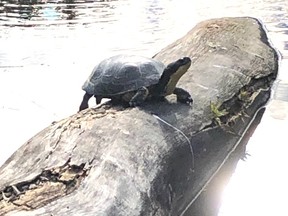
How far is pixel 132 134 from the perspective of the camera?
3.41 meters

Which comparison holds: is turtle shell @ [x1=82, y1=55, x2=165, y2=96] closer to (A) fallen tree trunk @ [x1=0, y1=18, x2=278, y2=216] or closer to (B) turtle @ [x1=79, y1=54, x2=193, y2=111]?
(B) turtle @ [x1=79, y1=54, x2=193, y2=111]

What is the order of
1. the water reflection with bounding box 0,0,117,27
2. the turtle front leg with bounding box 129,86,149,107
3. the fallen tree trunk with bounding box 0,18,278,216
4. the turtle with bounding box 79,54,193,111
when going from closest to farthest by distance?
1. the fallen tree trunk with bounding box 0,18,278,216
2. the turtle front leg with bounding box 129,86,149,107
3. the turtle with bounding box 79,54,193,111
4. the water reflection with bounding box 0,0,117,27

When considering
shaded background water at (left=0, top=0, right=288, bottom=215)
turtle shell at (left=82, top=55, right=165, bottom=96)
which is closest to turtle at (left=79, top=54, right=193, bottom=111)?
turtle shell at (left=82, top=55, right=165, bottom=96)

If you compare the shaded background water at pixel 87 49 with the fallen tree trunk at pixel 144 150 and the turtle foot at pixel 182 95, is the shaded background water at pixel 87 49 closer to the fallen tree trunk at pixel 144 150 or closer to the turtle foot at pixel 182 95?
the fallen tree trunk at pixel 144 150

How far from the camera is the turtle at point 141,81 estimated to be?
157 inches

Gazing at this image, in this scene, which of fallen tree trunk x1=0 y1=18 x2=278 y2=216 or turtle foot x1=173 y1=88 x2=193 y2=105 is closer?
fallen tree trunk x1=0 y1=18 x2=278 y2=216

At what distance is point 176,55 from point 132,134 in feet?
6.11

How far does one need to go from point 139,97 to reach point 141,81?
138 mm

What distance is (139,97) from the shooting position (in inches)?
154

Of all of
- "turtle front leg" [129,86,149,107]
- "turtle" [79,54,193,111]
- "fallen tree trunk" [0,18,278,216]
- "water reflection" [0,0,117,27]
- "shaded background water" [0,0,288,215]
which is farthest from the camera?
"water reflection" [0,0,117,27]

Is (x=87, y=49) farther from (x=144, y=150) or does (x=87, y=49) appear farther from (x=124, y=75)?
(x=144, y=150)

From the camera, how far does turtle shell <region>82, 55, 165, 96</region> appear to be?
13.1ft

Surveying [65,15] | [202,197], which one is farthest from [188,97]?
[65,15]

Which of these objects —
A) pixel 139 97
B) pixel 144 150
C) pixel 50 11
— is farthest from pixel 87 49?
pixel 144 150
